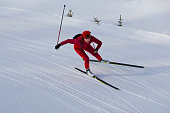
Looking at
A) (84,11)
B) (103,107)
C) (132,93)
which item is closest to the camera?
(103,107)

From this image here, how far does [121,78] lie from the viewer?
477cm

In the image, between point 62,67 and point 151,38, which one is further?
point 151,38

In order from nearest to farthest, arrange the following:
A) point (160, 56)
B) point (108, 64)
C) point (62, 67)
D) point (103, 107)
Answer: point (103, 107), point (62, 67), point (108, 64), point (160, 56)

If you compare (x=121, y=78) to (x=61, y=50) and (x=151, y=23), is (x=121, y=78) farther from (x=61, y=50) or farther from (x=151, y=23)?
(x=151, y=23)

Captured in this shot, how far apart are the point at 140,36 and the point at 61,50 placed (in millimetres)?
3546

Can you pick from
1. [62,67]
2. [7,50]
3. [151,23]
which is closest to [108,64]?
[62,67]

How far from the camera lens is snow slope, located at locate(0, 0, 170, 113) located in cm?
364

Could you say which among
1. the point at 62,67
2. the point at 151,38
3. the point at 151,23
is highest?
the point at 151,23

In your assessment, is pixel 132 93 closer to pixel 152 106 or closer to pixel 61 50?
Result: pixel 152 106

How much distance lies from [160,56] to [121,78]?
7.34ft

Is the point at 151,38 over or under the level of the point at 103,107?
over

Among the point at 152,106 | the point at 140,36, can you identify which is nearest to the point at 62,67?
the point at 152,106

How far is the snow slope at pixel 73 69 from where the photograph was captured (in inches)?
143

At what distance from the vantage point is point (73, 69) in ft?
16.5
